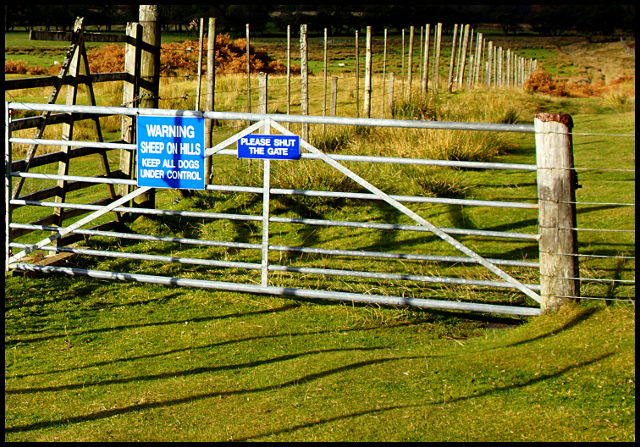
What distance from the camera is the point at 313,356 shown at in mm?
5961

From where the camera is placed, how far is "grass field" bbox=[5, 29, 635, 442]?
4715mm

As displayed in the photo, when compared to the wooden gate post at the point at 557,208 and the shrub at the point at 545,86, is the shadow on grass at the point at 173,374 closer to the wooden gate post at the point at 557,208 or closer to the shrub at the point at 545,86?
the wooden gate post at the point at 557,208

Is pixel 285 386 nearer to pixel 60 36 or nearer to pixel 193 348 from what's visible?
pixel 193 348

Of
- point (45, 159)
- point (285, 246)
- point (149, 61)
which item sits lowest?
point (285, 246)

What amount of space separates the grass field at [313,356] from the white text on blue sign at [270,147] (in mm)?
1243

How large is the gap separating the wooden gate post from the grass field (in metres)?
0.23

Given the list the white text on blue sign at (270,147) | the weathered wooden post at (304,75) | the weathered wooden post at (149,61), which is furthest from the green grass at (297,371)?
the weathered wooden post at (304,75)

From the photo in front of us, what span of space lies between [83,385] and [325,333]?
6.20 ft

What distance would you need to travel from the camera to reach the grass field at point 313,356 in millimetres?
4715

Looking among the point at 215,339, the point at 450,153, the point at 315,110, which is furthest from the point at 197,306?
the point at 315,110

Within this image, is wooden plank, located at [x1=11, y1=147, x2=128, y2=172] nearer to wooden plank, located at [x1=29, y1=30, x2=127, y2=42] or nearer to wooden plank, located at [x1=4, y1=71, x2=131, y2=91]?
A: wooden plank, located at [x1=4, y1=71, x2=131, y2=91]

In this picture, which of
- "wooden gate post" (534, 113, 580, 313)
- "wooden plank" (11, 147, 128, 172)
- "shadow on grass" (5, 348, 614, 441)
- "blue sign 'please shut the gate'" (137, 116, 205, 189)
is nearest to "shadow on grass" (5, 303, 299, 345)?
"blue sign 'please shut the gate'" (137, 116, 205, 189)

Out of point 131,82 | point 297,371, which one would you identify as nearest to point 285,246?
point 297,371

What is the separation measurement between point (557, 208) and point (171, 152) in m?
3.25
